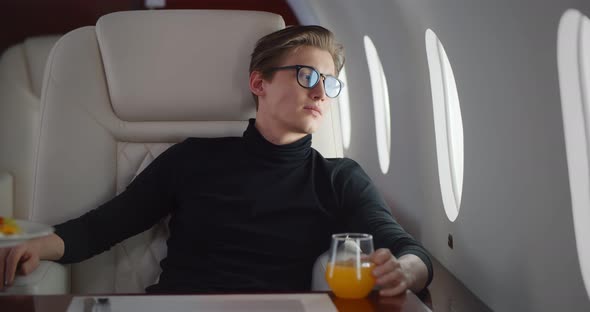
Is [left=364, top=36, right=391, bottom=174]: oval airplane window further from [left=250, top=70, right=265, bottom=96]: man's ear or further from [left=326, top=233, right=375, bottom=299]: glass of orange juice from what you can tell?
[left=326, top=233, right=375, bottom=299]: glass of orange juice

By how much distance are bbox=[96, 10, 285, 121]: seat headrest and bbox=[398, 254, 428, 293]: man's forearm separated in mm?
924

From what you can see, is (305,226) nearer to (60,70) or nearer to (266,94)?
(266,94)

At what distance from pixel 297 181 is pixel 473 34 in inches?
35.1

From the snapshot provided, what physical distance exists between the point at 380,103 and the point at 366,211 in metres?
3.02

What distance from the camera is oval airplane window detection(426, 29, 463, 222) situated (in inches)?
148

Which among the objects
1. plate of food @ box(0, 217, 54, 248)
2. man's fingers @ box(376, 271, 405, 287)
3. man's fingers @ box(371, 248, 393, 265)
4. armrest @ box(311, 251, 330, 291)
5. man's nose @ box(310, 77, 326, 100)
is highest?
man's nose @ box(310, 77, 326, 100)

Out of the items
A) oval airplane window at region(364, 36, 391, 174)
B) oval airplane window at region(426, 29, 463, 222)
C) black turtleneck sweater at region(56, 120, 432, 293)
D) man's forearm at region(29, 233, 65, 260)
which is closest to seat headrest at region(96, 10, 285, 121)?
black turtleneck sweater at region(56, 120, 432, 293)

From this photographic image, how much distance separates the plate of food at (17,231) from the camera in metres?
1.92

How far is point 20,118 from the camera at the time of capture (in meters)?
6.43

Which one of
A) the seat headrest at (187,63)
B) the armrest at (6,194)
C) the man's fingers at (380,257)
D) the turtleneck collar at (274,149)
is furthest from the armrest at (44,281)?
the armrest at (6,194)

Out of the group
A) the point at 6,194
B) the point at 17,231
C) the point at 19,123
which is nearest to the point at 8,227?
the point at 17,231

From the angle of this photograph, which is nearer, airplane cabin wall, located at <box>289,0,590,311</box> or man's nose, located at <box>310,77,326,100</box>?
airplane cabin wall, located at <box>289,0,590,311</box>

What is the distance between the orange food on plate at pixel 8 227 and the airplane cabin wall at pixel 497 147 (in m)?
1.47

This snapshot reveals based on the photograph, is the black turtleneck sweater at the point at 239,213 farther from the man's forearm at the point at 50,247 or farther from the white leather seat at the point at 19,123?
the white leather seat at the point at 19,123
